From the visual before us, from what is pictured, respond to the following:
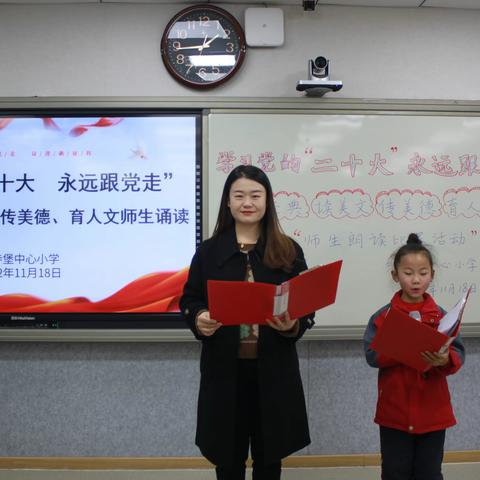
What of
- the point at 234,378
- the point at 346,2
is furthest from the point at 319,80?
the point at 234,378

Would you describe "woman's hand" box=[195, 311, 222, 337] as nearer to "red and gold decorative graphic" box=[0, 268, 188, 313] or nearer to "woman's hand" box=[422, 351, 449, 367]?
"woman's hand" box=[422, 351, 449, 367]

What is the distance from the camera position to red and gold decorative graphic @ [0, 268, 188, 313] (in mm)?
2324

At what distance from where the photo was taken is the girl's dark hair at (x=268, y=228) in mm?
1448

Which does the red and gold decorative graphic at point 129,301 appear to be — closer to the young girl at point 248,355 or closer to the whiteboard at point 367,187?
the whiteboard at point 367,187

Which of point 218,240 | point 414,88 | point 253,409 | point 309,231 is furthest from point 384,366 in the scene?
point 414,88

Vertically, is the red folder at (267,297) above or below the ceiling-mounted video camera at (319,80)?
below

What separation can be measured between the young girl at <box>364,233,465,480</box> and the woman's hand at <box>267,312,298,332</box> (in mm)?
367

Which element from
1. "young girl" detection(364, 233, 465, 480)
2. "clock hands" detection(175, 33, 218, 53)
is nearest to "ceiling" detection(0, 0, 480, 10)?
"clock hands" detection(175, 33, 218, 53)

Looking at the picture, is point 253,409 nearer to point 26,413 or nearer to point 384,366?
point 384,366

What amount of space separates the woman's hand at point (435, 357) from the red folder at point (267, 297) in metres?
0.39

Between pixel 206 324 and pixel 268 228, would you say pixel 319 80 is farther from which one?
pixel 206 324

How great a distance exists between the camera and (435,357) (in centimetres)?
142

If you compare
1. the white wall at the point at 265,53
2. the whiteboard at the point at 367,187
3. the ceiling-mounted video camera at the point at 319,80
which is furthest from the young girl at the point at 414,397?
the white wall at the point at 265,53

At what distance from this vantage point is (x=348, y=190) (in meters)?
2.37
